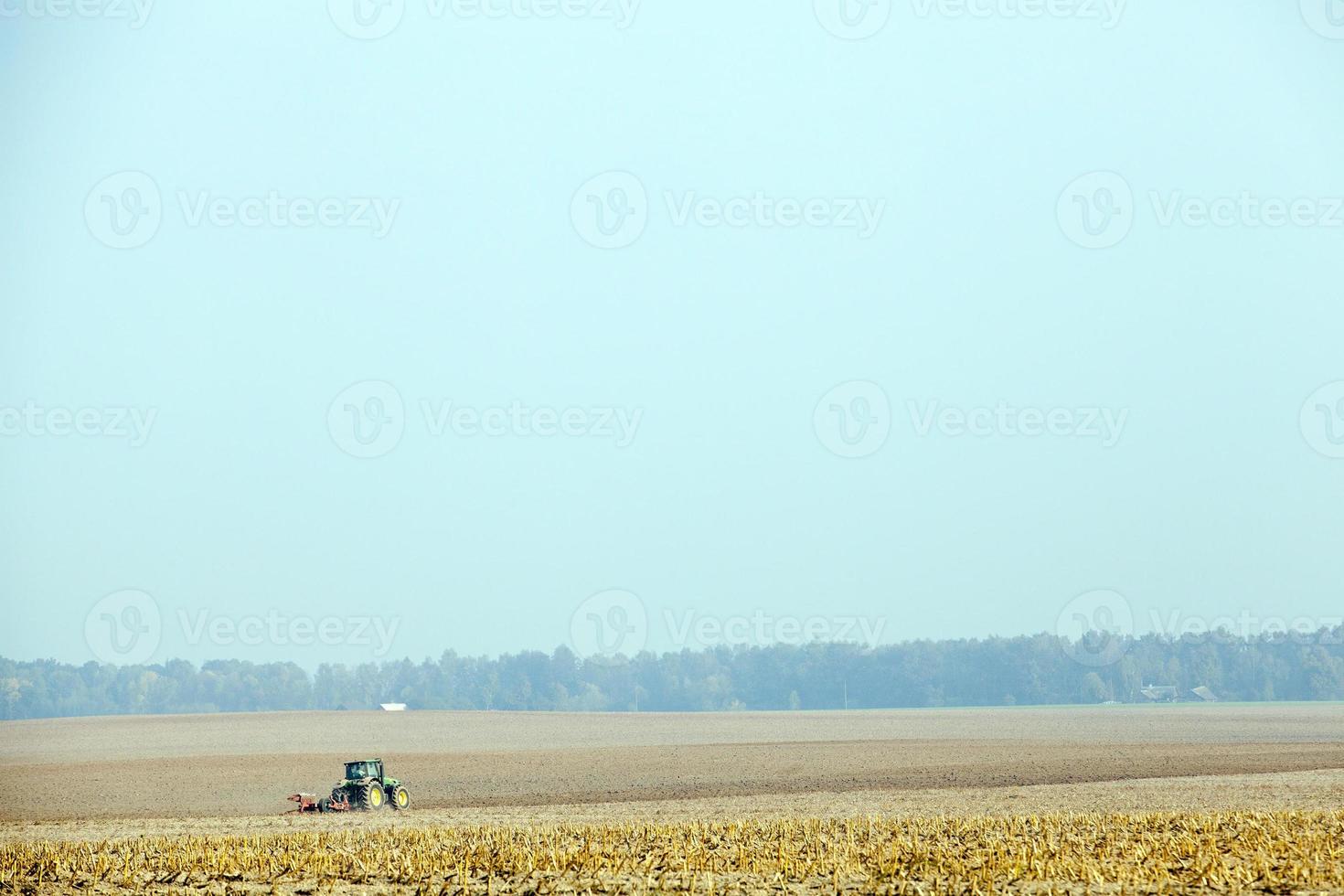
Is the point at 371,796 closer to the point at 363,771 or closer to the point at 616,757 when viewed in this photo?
the point at 363,771

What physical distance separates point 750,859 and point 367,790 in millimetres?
20448

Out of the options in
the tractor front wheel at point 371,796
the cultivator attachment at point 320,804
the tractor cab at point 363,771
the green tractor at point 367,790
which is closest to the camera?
the cultivator attachment at point 320,804

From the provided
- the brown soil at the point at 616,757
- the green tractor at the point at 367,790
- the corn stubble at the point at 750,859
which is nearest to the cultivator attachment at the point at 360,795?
the green tractor at the point at 367,790

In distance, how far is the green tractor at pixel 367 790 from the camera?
141ft

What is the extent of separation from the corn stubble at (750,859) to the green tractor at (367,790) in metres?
9.27

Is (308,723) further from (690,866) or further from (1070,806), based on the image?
(690,866)

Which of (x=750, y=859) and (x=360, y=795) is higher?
(x=750, y=859)

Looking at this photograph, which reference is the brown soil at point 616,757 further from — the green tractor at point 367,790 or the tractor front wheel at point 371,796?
the tractor front wheel at point 371,796

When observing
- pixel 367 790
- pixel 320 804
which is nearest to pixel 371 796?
pixel 367 790

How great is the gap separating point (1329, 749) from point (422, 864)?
55.9m

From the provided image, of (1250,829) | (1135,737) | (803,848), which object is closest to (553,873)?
(803,848)

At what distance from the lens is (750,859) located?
26484 mm

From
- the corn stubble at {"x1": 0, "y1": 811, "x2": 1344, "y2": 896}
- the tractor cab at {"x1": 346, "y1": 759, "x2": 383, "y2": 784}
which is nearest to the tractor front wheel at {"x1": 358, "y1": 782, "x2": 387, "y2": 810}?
the tractor cab at {"x1": 346, "y1": 759, "x2": 383, "y2": 784}

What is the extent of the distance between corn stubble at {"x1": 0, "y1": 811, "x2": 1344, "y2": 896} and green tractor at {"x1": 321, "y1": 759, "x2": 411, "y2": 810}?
9273mm
